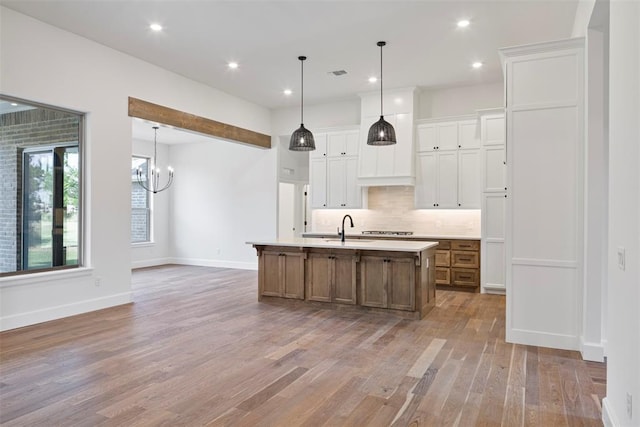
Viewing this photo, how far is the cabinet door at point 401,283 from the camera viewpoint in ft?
16.7

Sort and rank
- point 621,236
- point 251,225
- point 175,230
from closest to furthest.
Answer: point 621,236 < point 251,225 < point 175,230

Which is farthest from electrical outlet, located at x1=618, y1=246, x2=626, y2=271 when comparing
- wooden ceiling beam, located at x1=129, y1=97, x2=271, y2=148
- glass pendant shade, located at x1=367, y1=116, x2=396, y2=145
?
wooden ceiling beam, located at x1=129, y1=97, x2=271, y2=148

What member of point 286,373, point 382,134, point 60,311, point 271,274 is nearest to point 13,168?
point 60,311

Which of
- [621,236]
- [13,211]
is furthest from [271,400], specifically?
[13,211]

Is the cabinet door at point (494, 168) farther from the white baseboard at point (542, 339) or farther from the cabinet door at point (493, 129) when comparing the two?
the white baseboard at point (542, 339)

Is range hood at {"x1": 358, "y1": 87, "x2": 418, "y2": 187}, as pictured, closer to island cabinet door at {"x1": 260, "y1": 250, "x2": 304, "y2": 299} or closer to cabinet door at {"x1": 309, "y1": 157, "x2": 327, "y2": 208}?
cabinet door at {"x1": 309, "y1": 157, "x2": 327, "y2": 208}

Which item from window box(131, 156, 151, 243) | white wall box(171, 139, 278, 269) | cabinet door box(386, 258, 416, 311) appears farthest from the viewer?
window box(131, 156, 151, 243)

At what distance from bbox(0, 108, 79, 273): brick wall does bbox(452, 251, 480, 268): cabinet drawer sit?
600cm

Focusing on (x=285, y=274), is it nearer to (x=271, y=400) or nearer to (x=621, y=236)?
(x=271, y=400)

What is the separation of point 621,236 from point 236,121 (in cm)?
693

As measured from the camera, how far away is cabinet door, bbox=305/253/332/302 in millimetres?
5598

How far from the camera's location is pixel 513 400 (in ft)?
9.46

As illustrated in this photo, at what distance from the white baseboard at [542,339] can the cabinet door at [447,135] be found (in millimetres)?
3927

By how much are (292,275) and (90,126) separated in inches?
126
